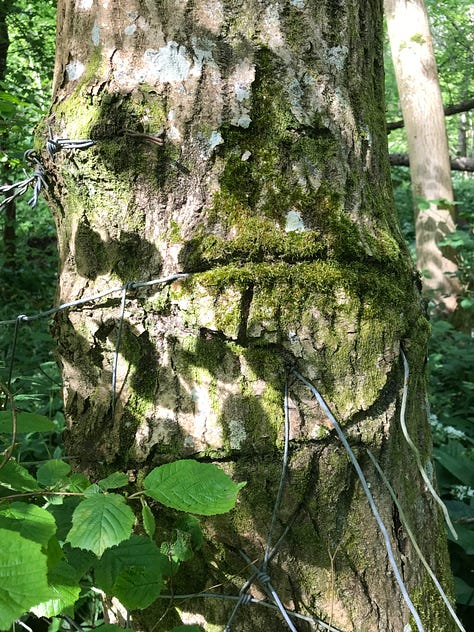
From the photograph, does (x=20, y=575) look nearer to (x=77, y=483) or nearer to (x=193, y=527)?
(x=77, y=483)

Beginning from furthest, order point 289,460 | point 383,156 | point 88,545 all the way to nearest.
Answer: point 383,156 → point 289,460 → point 88,545

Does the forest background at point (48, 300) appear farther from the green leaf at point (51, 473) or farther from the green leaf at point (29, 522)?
the green leaf at point (29, 522)

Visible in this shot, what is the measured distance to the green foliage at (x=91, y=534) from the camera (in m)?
0.85

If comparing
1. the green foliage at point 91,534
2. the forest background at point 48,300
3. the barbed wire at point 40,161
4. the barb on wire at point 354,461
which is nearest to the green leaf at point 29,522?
the green foliage at point 91,534

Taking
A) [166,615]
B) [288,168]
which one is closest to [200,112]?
[288,168]

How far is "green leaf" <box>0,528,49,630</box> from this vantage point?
81cm

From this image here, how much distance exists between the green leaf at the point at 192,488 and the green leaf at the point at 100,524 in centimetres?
7

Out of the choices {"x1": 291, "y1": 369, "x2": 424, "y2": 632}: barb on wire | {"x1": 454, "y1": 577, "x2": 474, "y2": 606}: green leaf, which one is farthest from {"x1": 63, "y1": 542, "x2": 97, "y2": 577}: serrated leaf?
{"x1": 454, "y1": 577, "x2": 474, "y2": 606}: green leaf

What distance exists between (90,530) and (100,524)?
0.06 feet

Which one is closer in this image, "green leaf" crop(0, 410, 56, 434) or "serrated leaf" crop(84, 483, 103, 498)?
"serrated leaf" crop(84, 483, 103, 498)

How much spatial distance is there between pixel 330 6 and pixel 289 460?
1.09 meters

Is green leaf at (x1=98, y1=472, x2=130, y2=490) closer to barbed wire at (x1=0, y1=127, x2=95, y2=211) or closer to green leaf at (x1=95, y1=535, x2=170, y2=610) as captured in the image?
green leaf at (x1=95, y1=535, x2=170, y2=610)

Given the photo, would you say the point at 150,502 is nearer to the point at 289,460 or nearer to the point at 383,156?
the point at 289,460

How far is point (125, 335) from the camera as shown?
1.39m
